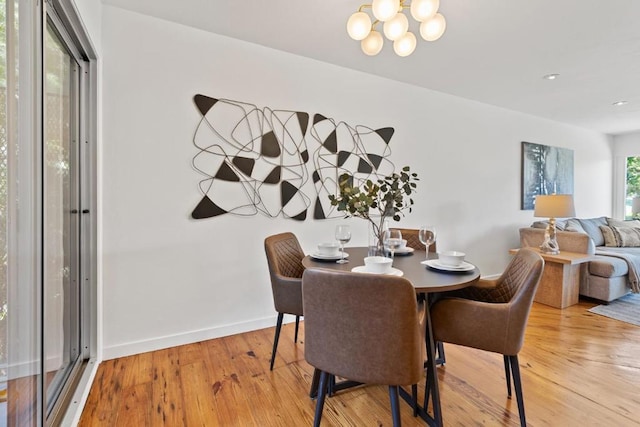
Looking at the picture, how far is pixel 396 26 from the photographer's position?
1.70 m

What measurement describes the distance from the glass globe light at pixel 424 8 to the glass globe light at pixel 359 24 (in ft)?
0.80

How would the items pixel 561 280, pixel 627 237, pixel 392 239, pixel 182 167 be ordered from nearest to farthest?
pixel 392 239
pixel 182 167
pixel 561 280
pixel 627 237

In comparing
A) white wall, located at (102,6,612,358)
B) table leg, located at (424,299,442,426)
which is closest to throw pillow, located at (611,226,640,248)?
white wall, located at (102,6,612,358)

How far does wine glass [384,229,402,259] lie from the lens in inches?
75.4

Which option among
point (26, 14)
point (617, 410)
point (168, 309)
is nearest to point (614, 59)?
point (617, 410)

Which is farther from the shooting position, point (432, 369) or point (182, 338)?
point (182, 338)

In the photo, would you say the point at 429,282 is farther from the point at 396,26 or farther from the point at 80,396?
the point at 80,396

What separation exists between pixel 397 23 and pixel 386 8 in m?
0.18

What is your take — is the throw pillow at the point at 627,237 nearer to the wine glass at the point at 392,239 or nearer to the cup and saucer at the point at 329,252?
the wine glass at the point at 392,239

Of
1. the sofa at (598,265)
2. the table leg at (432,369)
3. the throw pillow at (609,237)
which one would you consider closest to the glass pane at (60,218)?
the table leg at (432,369)

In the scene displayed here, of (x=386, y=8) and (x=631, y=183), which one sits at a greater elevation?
(x=386, y=8)

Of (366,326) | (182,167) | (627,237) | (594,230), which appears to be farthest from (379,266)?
(627,237)

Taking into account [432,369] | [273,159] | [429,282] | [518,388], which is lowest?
[518,388]

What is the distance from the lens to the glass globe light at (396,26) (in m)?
1.69
